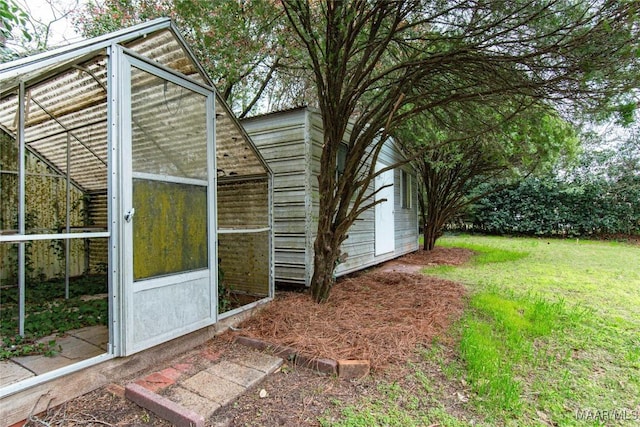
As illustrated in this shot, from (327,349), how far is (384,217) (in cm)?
470

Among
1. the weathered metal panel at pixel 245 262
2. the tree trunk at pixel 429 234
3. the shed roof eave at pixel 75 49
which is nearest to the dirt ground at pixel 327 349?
the weathered metal panel at pixel 245 262

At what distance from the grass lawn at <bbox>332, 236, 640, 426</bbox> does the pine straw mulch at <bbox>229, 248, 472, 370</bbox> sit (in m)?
0.25

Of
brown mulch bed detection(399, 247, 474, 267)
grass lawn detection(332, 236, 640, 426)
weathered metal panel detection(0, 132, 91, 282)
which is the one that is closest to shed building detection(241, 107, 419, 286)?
grass lawn detection(332, 236, 640, 426)

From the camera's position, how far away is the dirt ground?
6.62 feet

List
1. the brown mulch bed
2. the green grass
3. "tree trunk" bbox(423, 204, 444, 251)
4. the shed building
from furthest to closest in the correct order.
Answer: "tree trunk" bbox(423, 204, 444, 251) → the brown mulch bed → the shed building → the green grass

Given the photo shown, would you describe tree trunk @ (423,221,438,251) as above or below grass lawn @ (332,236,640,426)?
above

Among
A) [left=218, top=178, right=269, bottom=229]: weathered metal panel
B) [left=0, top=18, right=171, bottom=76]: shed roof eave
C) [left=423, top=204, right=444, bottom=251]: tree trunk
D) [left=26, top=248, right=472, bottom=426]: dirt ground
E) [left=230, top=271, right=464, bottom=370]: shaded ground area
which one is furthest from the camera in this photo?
[left=423, top=204, right=444, bottom=251]: tree trunk

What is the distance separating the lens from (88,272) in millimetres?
5891

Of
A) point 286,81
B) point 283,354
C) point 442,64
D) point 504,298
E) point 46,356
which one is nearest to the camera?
point 46,356

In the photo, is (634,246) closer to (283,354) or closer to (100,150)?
(283,354)

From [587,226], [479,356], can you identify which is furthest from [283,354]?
[587,226]

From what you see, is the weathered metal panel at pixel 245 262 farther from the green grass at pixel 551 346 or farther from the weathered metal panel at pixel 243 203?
the green grass at pixel 551 346

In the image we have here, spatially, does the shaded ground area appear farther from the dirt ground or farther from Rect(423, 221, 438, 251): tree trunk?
Rect(423, 221, 438, 251): tree trunk

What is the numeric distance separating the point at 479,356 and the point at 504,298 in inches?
86.4
